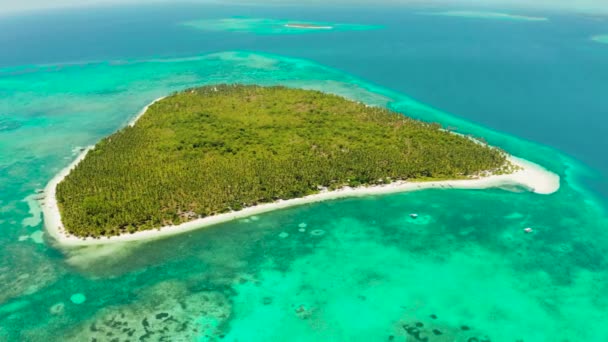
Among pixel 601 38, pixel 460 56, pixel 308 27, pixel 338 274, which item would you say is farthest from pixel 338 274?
pixel 601 38

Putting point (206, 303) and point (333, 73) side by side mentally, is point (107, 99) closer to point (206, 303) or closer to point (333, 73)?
point (333, 73)

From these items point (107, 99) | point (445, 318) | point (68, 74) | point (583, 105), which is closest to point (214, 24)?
point (68, 74)

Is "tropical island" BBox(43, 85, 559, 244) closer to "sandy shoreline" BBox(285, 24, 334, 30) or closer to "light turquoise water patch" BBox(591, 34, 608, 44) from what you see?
"sandy shoreline" BBox(285, 24, 334, 30)

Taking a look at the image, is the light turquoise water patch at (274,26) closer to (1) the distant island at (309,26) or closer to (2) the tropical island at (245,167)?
(1) the distant island at (309,26)

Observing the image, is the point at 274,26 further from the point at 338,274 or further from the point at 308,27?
the point at 338,274

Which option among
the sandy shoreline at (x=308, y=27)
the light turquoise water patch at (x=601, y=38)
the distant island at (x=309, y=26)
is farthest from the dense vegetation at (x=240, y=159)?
the light turquoise water patch at (x=601, y=38)
